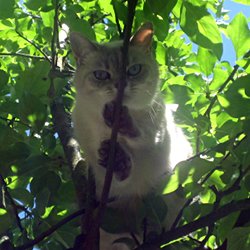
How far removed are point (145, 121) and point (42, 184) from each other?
69cm

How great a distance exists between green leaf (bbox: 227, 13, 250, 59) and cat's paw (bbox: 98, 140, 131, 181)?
68 cm

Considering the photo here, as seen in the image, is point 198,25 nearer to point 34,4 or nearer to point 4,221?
point 34,4

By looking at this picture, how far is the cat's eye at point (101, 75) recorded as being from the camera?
99.2 inches

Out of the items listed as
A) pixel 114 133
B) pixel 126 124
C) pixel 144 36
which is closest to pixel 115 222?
pixel 114 133

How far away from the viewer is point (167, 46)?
252cm

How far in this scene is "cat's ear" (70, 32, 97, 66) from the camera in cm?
237

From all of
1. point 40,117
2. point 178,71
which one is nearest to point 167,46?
point 178,71

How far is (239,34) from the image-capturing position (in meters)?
1.75

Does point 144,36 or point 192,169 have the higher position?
point 144,36

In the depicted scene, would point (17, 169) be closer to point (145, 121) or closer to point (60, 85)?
point (60, 85)

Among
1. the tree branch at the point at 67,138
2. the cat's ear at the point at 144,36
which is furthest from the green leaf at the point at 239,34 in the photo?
the tree branch at the point at 67,138

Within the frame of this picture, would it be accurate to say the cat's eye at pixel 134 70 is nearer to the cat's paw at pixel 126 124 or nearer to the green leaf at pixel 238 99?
Answer: the cat's paw at pixel 126 124

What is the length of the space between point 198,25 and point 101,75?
0.94 meters

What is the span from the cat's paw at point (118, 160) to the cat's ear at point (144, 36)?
50 cm
